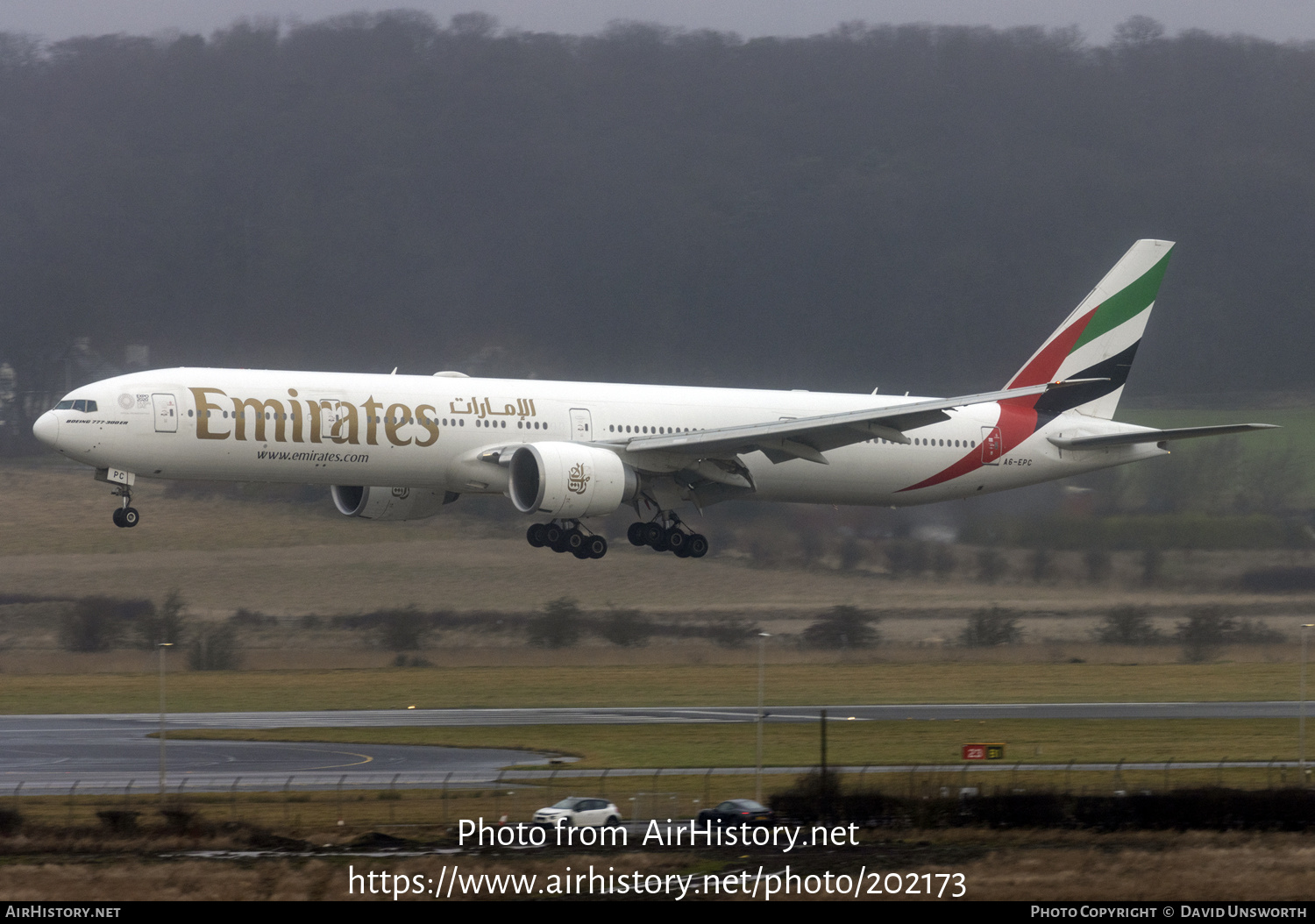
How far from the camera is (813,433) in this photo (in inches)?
1517

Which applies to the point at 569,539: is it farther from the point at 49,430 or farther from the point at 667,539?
the point at 49,430

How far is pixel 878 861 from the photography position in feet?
88.4

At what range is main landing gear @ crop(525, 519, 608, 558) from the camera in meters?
40.0

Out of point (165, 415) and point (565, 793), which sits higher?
point (165, 415)

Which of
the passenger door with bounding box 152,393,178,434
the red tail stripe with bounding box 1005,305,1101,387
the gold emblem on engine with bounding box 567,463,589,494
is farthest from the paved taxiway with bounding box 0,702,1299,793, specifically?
the red tail stripe with bounding box 1005,305,1101,387

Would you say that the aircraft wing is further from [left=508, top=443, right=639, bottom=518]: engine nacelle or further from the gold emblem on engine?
the gold emblem on engine

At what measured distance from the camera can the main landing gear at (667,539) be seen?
41.7m

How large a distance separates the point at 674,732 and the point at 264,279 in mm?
40272

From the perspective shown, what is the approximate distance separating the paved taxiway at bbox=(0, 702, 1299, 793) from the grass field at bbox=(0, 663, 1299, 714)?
141 centimetres

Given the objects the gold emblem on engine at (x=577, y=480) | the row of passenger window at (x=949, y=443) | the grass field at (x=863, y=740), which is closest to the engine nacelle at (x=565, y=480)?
the gold emblem on engine at (x=577, y=480)

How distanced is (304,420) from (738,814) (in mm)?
14376

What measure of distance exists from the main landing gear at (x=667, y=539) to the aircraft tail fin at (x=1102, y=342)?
36.5 feet

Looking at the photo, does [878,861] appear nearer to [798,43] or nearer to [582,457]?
[582,457]

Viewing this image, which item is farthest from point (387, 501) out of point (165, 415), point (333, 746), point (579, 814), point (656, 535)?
point (579, 814)
